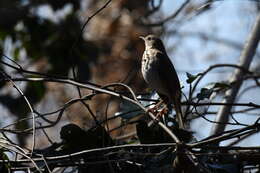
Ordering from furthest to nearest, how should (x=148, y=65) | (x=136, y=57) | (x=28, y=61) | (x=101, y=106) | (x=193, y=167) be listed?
1. (x=136, y=57)
2. (x=101, y=106)
3. (x=28, y=61)
4. (x=148, y=65)
5. (x=193, y=167)

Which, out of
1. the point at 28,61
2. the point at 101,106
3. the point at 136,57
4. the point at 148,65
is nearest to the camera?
the point at 148,65

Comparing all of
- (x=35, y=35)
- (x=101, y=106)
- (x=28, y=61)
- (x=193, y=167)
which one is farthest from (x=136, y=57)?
(x=193, y=167)

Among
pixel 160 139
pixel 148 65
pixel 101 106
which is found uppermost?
pixel 101 106

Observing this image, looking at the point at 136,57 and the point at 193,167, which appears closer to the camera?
the point at 193,167

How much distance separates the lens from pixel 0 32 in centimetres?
590

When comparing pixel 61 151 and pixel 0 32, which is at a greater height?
pixel 0 32

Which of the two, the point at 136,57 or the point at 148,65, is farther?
the point at 136,57

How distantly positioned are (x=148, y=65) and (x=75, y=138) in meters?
1.60

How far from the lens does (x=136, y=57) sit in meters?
9.03

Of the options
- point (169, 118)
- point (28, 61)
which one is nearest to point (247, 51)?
point (169, 118)

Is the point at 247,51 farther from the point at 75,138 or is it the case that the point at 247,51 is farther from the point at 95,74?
the point at 95,74

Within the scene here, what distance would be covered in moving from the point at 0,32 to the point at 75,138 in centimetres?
313

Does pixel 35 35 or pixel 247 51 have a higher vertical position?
pixel 35 35

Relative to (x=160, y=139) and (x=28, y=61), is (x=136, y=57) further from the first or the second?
(x=160, y=139)
